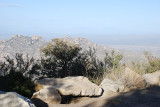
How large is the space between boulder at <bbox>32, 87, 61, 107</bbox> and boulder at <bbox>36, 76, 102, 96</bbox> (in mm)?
738

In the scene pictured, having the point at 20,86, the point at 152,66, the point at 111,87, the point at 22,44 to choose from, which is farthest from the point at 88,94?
the point at 22,44

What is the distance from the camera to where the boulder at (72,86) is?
748cm

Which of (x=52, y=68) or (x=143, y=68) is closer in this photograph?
(x=52, y=68)

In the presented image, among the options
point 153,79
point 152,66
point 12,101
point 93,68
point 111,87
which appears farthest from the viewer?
point 152,66

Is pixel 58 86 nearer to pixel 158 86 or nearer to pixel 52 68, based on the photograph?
pixel 52 68

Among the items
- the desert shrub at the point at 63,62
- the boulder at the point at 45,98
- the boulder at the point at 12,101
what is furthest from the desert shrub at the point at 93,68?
the boulder at the point at 12,101

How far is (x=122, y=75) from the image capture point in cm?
972

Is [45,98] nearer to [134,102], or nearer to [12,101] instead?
[12,101]

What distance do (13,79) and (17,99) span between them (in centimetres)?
239

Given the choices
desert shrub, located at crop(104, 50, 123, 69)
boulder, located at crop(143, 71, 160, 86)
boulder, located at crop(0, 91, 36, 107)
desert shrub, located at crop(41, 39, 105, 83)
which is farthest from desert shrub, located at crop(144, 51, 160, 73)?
boulder, located at crop(0, 91, 36, 107)

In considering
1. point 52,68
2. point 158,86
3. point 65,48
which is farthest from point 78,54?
point 158,86

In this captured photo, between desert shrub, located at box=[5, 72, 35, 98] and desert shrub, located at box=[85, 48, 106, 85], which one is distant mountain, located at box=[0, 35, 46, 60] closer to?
desert shrub, located at box=[85, 48, 106, 85]

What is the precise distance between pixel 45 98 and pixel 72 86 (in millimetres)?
1703

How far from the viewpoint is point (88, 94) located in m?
7.75
